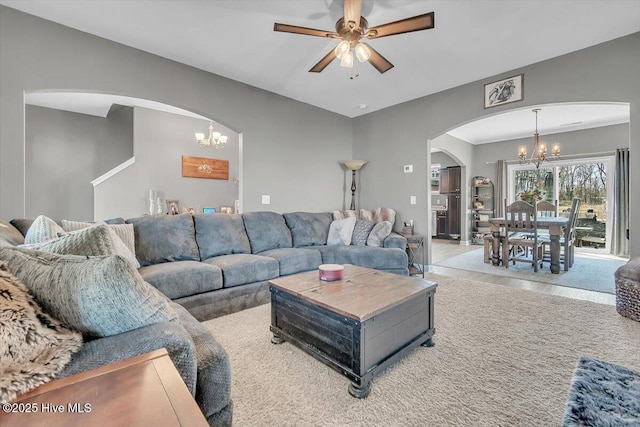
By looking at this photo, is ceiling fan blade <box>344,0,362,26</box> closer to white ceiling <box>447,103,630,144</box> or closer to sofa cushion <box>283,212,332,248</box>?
sofa cushion <box>283,212,332,248</box>

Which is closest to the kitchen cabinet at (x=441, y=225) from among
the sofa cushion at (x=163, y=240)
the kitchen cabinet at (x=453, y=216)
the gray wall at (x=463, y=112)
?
the kitchen cabinet at (x=453, y=216)

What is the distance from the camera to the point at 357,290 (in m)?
1.88

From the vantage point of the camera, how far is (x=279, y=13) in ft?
8.14

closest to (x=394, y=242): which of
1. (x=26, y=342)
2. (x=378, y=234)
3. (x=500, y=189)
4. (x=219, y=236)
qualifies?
(x=378, y=234)

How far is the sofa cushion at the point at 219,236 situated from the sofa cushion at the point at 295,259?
0.99 feet

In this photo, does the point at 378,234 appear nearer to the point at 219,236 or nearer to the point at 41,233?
the point at 219,236

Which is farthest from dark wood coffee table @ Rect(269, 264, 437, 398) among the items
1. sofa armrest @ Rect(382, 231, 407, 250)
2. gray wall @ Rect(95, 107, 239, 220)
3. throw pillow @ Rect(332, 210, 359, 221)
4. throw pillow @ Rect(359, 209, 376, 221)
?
gray wall @ Rect(95, 107, 239, 220)

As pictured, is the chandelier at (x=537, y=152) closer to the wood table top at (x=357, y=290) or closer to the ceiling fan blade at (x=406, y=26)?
the ceiling fan blade at (x=406, y=26)

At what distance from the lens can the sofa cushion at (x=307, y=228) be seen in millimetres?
3820

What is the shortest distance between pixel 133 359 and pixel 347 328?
1059 mm

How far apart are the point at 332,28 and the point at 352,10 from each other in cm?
69

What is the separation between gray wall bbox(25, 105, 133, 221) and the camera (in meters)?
4.70

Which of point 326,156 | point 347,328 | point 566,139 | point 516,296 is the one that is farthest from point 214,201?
point 566,139

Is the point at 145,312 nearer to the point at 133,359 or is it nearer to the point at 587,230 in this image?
the point at 133,359
